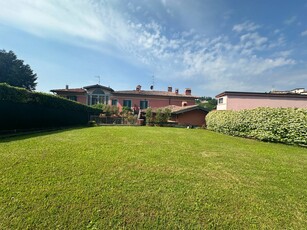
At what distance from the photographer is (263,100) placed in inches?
696

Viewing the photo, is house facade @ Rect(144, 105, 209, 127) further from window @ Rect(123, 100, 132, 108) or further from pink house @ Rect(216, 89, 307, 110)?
window @ Rect(123, 100, 132, 108)

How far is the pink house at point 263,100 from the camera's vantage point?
17.4m

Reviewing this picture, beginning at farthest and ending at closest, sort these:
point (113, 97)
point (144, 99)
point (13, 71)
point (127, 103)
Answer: point (13, 71) < point (144, 99) < point (127, 103) < point (113, 97)

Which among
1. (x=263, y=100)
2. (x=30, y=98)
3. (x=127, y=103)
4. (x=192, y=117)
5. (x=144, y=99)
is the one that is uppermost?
(x=144, y=99)

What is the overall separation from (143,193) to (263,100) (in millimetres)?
19291

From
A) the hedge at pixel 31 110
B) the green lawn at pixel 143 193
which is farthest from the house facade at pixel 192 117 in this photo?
the green lawn at pixel 143 193

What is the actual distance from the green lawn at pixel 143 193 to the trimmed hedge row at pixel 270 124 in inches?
185

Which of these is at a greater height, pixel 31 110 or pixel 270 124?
pixel 31 110

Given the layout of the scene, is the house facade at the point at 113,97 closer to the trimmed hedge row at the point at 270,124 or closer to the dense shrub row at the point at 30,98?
the dense shrub row at the point at 30,98

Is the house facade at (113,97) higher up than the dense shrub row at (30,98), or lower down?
higher up

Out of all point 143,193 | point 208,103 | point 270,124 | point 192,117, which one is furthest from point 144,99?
point 208,103

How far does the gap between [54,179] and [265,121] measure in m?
11.5

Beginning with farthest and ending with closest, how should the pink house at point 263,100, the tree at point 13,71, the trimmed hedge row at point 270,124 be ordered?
the tree at point 13,71 → the pink house at point 263,100 → the trimmed hedge row at point 270,124

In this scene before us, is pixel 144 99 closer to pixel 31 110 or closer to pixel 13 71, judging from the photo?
pixel 31 110
